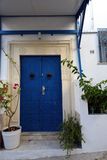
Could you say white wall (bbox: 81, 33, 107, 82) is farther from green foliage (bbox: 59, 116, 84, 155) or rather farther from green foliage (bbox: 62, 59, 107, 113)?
green foliage (bbox: 59, 116, 84, 155)

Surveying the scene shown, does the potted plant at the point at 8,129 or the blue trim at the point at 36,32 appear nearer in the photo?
the potted plant at the point at 8,129

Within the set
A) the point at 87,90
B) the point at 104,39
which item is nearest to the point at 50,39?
the point at 104,39

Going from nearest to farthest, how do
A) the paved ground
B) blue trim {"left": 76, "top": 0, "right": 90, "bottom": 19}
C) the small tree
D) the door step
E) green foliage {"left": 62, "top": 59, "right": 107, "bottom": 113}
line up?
the paved ground → green foliage {"left": 62, "top": 59, "right": 107, "bottom": 113} → the small tree → blue trim {"left": 76, "top": 0, "right": 90, "bottom": 19} → the door step

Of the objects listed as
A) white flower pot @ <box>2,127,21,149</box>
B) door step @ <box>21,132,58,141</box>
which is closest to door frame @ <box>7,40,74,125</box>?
door step @ <box>21,132,58,141</box>

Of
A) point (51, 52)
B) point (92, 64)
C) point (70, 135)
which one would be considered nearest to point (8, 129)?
point (70, 135)

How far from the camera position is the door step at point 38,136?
458 cm

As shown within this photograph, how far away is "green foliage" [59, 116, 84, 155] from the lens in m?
3.79

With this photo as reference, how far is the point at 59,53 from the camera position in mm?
5059

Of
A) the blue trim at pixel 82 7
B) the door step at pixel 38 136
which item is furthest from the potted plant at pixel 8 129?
the blue trim at pixel 82 7

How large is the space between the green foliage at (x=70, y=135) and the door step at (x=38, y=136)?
66cm

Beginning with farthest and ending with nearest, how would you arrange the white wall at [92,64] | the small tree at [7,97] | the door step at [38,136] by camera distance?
the white wall at [92,64]
the door step at [38,136]
the small tree at [7,97]

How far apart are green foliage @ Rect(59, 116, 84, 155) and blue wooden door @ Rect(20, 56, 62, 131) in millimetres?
994

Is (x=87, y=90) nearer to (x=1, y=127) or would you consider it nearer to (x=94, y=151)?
(x=94, y=151)

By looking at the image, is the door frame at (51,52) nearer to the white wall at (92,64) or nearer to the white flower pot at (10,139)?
the white wall at (92,64)
